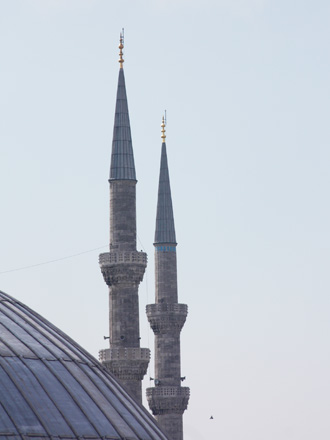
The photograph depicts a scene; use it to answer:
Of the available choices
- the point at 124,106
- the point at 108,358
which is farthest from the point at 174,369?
the point at 124,106

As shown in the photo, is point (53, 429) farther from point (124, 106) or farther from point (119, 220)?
point (124, 106)

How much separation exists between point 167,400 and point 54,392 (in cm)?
4099

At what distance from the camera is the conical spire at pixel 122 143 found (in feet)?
205

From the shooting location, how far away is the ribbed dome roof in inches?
1109

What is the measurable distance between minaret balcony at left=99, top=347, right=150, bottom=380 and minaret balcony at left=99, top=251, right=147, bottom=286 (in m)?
3.83

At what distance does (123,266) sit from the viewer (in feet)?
197

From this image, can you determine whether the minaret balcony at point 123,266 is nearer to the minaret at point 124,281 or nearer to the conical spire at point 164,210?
the minaret at point 124,281

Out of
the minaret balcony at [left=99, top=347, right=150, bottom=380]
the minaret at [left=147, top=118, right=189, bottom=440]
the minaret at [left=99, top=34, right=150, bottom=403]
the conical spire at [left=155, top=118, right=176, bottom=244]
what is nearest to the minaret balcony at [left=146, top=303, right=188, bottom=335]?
the minaret at [left=147, top=118, right=189, bottom=440]

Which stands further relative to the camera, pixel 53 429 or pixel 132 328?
pixel 132 328

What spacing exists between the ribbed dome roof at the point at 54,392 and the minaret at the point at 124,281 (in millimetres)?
25150

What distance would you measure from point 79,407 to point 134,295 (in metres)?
31.3

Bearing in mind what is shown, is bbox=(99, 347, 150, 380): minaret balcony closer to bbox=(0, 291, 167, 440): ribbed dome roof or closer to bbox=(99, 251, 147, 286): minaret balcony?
bbox=(99, 251, 147, 286): minaret balcony

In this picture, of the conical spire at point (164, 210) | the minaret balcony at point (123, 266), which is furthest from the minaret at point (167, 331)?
the minaret balcony at point (123, 266)

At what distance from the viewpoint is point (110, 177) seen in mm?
62500
